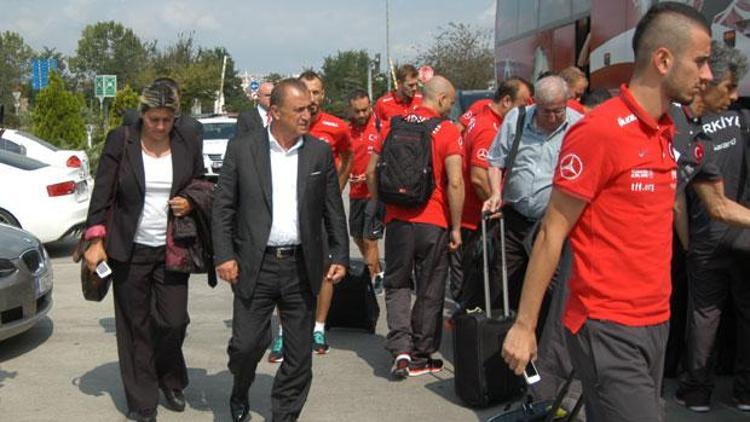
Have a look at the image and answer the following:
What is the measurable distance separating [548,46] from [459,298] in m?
6.01

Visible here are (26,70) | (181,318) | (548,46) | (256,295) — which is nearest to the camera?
(256,295)

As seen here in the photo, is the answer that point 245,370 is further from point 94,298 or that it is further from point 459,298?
point 459,298

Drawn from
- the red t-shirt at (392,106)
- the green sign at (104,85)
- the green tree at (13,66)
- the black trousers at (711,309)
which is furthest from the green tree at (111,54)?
the black trousers at (711,309)

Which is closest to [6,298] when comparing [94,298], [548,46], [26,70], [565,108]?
[94,298]

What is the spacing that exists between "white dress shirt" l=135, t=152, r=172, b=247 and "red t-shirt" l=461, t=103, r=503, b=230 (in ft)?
7.21

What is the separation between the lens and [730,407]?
5.73 meters

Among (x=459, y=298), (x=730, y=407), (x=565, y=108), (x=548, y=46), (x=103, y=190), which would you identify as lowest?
(x=730, y=407)

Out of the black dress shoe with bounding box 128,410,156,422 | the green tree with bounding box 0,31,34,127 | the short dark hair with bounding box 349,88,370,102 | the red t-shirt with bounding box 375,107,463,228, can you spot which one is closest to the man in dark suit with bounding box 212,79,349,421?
the black dress shoe with bounding box 128,410,156,422

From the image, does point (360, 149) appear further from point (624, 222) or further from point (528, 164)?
point (624, 222)

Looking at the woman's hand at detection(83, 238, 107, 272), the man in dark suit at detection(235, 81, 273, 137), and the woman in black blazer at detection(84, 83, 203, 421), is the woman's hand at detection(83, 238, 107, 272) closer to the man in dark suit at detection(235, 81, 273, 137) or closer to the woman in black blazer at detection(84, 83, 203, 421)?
the woman in black blazer at detection(84, 83, 203, 421)

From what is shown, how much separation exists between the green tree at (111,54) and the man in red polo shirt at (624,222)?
184 ft

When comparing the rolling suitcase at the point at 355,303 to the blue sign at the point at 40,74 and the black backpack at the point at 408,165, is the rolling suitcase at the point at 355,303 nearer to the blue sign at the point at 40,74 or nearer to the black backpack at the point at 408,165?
the black backpack at the point at 408,165

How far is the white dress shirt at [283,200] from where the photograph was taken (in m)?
5.00

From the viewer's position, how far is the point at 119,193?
535 centimetres
